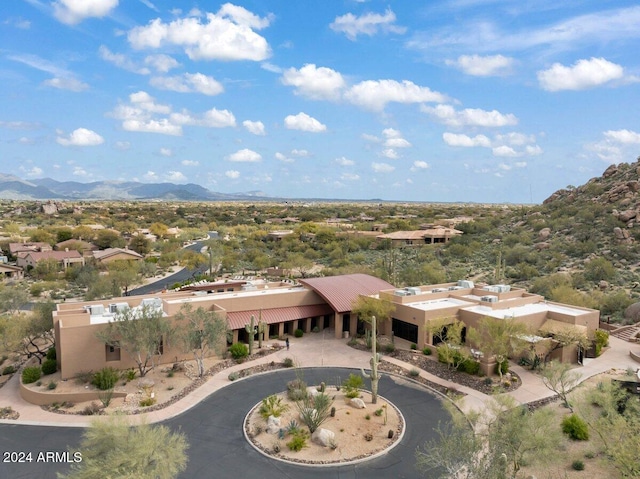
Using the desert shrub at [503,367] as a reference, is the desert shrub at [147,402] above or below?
below

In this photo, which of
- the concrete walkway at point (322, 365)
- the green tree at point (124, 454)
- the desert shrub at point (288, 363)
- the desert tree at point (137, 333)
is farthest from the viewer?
the desert shrub at point (288, 363)

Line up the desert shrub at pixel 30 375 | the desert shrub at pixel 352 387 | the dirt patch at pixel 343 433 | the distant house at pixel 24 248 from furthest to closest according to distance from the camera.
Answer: the distant house at pixel 24 248 → the desert shrub at pixel 30 375 → the desert shrub at pixel 352 387 → the dirt patch at pixel 343 433

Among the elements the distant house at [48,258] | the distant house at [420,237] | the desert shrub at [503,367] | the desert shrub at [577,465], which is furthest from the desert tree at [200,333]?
the distant house at [420,237]

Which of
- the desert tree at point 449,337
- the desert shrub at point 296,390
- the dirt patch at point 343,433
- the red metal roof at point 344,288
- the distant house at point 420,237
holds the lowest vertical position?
the dirt patch at point 343,433

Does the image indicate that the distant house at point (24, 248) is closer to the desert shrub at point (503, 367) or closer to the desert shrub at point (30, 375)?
the desert shrub at point (30, 375)

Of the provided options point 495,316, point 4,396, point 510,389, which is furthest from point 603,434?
point 4,396

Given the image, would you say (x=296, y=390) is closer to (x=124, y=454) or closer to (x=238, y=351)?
(x=238, y=351)
